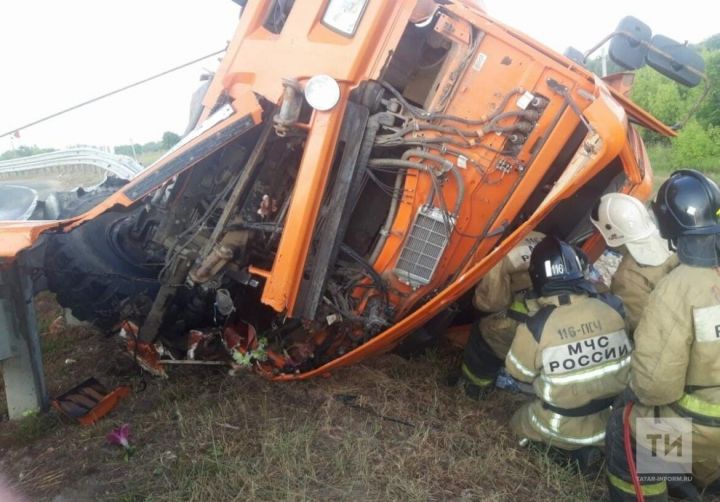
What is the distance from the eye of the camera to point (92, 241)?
3570 millimetres

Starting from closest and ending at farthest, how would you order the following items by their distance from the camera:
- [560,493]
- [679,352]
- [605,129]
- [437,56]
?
1. [679,352]
2. [605,129]
3. [560,493]
4. [437,56]

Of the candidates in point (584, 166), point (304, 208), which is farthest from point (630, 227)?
point (304, 208)

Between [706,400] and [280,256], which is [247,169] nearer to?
[280,256]

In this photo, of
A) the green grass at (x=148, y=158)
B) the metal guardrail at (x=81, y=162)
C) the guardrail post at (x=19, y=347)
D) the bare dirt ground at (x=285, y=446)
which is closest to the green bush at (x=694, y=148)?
the green grass at (x=148, y=158)

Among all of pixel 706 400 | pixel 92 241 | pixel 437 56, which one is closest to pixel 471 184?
pixel 437 56

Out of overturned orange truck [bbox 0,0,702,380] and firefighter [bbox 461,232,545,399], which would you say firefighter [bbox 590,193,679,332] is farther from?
firefighter [bbox 461,232,545,399]

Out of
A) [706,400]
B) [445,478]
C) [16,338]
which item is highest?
[706,400]

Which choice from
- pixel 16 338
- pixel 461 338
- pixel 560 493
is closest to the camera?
pixel 560 493

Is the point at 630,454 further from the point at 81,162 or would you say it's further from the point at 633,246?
the point at 81,162

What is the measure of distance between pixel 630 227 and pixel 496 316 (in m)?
0.93

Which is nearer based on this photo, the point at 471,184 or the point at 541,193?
the point at 471,184

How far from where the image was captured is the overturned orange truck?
2742mm

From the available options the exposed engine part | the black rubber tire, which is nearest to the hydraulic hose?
the exposed engine part

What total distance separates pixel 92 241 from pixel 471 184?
2411mm
